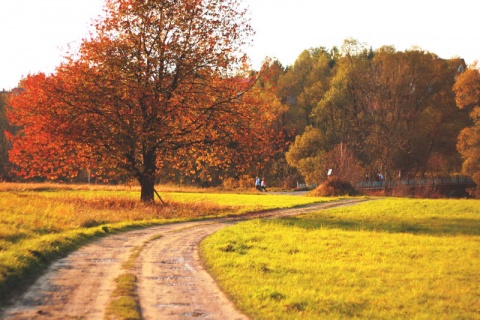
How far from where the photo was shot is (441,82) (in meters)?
77.4

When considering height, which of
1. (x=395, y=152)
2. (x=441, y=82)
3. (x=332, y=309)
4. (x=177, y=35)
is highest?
(x=441, y=82)

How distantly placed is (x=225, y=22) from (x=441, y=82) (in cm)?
5354

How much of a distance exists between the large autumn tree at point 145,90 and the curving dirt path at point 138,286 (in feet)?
42.8

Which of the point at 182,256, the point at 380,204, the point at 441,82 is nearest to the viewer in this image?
the point at 182,256

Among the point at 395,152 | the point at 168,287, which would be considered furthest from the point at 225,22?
the point at 395,152

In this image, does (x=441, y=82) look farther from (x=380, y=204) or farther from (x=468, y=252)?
(x=468, y=252)

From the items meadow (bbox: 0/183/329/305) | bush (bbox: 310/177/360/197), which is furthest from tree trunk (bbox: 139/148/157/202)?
bush (bbox: 310/177/360/197)

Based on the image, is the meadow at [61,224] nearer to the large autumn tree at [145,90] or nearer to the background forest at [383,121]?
the large autumn tree at [145,90]

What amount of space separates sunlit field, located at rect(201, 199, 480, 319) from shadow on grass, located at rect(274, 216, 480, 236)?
0.04m

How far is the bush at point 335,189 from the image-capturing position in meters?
49.3

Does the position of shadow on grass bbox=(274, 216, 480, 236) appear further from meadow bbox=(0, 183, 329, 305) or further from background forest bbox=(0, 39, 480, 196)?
background forest bbox=(0, 39, 480, 196)

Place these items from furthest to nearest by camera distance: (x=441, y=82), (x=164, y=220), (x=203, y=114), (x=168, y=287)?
(x=441, y=82)
(x=203, y=114)
(x=164, y=220)
(x=168, y=287)

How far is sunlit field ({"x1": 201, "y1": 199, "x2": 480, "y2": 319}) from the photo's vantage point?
10117mm

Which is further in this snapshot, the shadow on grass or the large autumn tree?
the large autumn tree
